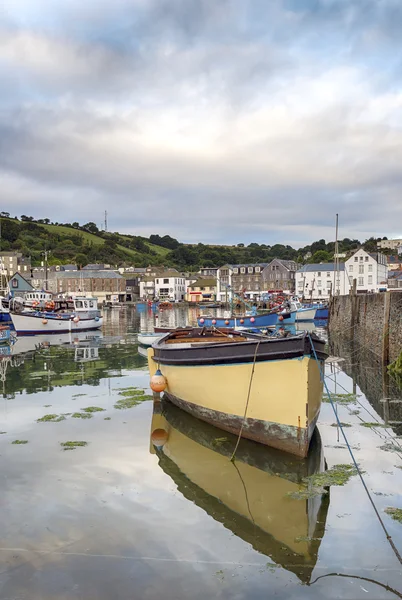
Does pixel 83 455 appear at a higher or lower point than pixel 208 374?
lower

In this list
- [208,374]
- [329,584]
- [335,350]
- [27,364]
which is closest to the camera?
[329,584]

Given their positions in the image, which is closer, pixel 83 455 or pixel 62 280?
pixel 83 455

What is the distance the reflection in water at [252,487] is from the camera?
22.1 ft

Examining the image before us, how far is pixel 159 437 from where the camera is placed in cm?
1162

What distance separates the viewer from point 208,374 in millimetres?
11375

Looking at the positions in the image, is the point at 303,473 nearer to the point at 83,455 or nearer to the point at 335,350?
the point at 83,455

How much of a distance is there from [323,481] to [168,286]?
389 ft

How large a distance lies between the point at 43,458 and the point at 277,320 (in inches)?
1201

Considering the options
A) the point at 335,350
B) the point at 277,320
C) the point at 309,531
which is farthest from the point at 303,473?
the point at 277,320

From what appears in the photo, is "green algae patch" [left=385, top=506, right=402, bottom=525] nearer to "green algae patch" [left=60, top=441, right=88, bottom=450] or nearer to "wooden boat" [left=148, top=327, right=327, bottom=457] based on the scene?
"wooden boat" [left=148, top=327, right=327, bottom=457]

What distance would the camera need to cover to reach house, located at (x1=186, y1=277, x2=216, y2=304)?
4973 inches

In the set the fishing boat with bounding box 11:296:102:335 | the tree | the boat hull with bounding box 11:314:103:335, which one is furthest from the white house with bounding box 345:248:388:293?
the tree

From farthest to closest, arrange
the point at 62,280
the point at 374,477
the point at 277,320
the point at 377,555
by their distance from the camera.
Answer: the point at 62,280
the point at 277,320
the point at 374,477
the point at 377,555

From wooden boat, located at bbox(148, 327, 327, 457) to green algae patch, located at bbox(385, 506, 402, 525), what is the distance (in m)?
2.35
